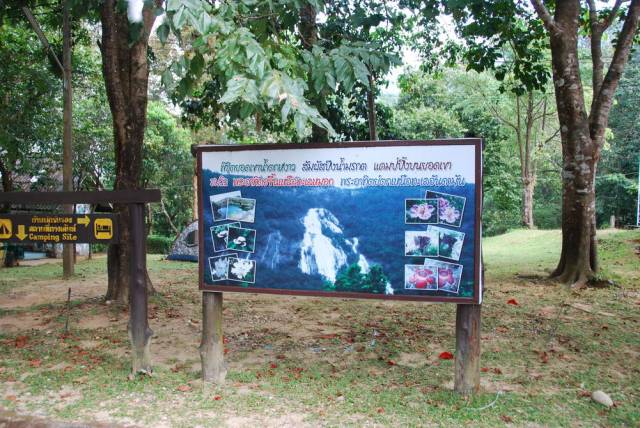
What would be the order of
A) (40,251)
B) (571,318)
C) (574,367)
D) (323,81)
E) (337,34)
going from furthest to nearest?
(40,251) < (337,34) < (571,318) < (574,367) < (323,81)

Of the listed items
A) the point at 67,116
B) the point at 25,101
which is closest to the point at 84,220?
the point at 67,116

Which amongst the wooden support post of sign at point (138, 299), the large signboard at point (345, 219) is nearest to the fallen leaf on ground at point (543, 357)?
the large signboard at point (345, 219)

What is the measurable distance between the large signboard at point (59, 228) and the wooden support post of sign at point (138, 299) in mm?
225

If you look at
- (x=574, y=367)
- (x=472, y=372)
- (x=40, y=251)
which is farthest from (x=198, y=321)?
(x=40, y=251)

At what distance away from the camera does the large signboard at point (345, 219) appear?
454 cm

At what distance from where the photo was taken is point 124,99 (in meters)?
8.72

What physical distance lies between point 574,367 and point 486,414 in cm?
162

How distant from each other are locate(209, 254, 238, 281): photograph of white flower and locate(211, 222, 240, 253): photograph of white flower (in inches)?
3.2

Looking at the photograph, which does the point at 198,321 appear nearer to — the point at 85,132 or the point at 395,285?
the point at 395,285

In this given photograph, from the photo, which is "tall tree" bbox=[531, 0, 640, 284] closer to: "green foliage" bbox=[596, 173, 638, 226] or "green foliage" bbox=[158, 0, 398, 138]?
"green foliage" bbox=[158, 0, 398, 138]

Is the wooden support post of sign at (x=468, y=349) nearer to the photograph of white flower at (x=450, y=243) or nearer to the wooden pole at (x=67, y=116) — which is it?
the photograph of white flower at (x=450, y=243)

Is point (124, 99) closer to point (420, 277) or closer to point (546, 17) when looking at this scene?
point (420, 277)

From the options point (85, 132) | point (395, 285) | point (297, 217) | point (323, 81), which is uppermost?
point (85, 132)

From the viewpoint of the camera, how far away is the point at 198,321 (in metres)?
7.98
